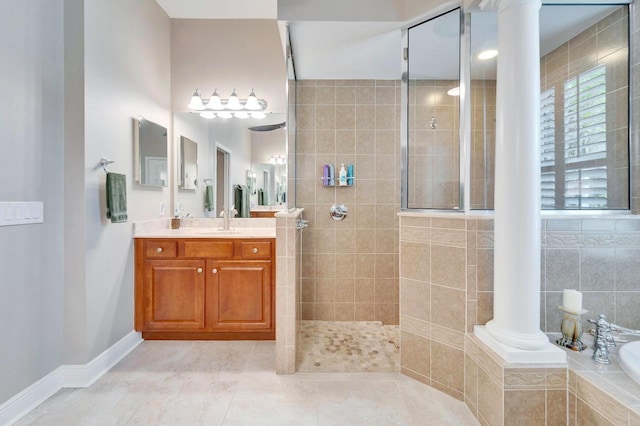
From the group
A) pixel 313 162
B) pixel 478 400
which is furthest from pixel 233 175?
pixel 478 400

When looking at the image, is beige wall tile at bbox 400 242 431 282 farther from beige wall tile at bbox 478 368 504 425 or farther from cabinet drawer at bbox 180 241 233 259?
cabinet drawer at bbox 180 241 233 259

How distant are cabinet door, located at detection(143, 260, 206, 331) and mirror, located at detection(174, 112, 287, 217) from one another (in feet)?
2.38

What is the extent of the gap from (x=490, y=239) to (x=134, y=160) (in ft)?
8.70

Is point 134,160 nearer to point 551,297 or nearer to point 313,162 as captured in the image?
point 313,162

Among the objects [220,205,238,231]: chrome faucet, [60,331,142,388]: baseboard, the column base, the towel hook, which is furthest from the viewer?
[220,205,238,231]: chrome faucet

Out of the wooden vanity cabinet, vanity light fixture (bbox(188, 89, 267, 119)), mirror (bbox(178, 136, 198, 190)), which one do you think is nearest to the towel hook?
the wooden vanity cabinet

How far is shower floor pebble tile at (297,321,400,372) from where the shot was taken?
7.08 feet

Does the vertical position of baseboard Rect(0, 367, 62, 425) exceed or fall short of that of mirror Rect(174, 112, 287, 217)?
→ it falls short

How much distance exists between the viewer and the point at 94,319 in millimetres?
2012

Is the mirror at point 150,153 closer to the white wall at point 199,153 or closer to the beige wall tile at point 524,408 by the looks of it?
the white wall at point 199,153

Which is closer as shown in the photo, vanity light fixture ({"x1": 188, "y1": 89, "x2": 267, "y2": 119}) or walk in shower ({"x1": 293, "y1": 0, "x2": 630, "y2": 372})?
walk in shower ({"x1": 293, "y1": 0, "x2": 630, "y2": 372})

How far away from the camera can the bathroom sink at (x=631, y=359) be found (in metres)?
1.33

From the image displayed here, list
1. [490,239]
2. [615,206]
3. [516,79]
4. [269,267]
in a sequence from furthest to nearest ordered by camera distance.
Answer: [269,267], [615,206], [490,239], [516,79]

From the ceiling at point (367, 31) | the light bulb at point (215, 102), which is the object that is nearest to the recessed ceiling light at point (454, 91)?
the ceiling at point (367, 31)
